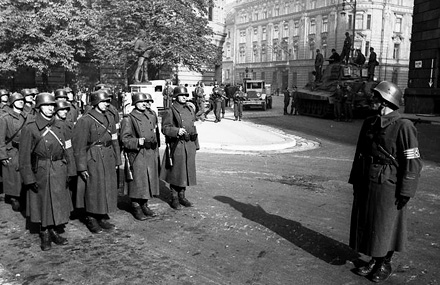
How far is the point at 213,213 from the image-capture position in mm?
6781

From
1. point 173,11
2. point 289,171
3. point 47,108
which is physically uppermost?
point 173,11

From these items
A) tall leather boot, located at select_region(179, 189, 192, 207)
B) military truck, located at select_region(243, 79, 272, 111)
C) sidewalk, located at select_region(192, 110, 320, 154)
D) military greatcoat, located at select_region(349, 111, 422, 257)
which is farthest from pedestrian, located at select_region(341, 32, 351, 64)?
military greatcoat, located at select_region(349, 111, 422, 257)

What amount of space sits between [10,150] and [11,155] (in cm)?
9

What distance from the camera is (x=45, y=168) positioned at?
17.3 feet

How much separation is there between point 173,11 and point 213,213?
24632mm

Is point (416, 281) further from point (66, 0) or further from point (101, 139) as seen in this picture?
point (66, 0)

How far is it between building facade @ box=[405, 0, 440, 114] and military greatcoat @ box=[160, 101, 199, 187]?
21.9 m

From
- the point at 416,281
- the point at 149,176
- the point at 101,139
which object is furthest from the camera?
the point at 149,176

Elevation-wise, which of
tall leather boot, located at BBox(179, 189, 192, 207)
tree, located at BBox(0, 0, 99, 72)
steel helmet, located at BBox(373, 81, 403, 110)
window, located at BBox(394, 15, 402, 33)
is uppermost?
window, located at BBox(394, 15, 402, 33)

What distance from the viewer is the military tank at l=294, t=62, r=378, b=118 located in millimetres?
24844

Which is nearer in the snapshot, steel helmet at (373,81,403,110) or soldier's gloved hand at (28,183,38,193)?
steel helmet at (373,81,403,110)

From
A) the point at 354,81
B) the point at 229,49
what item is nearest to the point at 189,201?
the point at 354,81

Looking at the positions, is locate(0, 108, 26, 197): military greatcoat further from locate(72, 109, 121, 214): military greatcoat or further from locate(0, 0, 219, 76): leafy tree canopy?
locate(0, 0, 219, 76): leafy tree canopy

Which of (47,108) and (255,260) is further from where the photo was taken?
(47,108)
